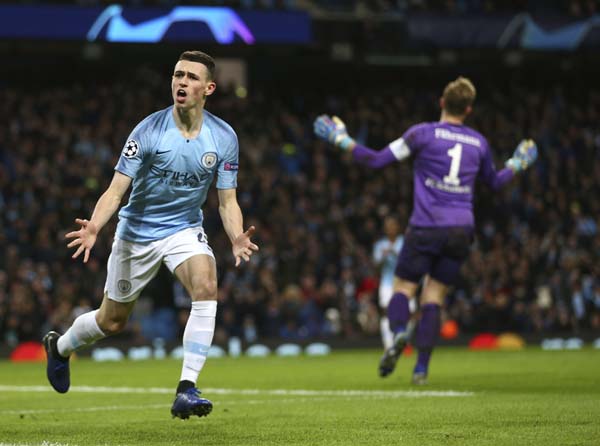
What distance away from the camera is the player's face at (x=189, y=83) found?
26.9 feet

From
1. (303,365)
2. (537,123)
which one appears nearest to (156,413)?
(303,365)

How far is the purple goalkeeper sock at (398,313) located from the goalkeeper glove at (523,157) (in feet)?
6.03

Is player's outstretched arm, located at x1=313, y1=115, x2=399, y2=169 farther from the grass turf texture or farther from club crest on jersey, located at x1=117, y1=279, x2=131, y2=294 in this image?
club crest on jersey, located at x1=117, y1=279, x2=131, y2=294

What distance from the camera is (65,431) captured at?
7.93m

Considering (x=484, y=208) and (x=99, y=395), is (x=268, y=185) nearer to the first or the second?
(x=484, y=208)

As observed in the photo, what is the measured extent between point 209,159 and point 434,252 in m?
3.75

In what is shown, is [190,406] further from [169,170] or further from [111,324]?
[169,170]

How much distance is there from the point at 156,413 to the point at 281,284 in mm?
15230

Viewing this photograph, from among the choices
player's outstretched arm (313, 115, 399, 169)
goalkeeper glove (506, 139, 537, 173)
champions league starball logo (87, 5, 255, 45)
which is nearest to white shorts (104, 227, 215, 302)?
player's outstretched arm (313, 115, 399, 169)

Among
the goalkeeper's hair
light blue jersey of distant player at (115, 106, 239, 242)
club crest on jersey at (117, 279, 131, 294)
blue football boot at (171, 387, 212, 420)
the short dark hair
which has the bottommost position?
blue football boot at (171, 387, 212, 420)

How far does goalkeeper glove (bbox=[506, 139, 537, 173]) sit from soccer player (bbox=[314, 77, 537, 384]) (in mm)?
673

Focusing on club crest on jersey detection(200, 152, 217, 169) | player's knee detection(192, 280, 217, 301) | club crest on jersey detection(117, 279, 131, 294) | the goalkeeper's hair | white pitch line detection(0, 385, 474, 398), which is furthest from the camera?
the goalkeeper's hair

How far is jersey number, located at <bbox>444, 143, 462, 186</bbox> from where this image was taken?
11.5m

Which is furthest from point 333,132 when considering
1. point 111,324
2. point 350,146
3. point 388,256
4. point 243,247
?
point 388,256
